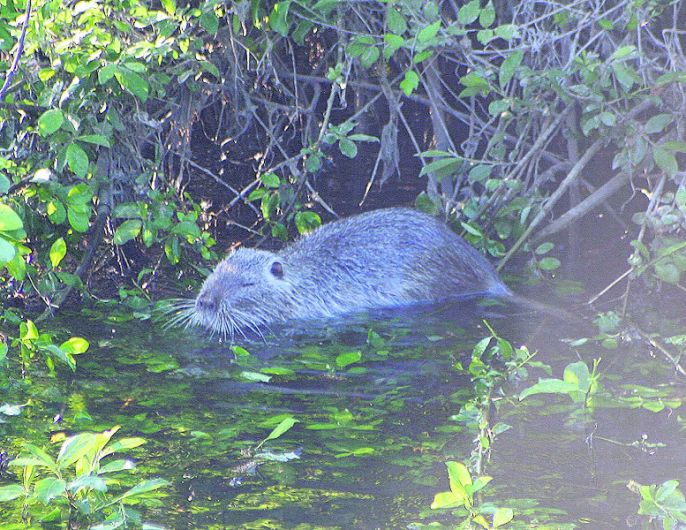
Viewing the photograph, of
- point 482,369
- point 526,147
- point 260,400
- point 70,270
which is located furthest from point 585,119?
point 70,270

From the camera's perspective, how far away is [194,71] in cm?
578

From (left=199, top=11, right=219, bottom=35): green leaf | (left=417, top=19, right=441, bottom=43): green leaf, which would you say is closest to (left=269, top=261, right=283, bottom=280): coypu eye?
(left=199, top=11, right=219, bottom=35): green leaf

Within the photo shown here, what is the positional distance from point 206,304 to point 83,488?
9.08 feet

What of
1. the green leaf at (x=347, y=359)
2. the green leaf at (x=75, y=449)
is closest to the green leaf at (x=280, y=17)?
the green leaf at (x=347, y=359)

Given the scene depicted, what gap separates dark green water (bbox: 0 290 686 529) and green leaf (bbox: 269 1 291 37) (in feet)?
5.51

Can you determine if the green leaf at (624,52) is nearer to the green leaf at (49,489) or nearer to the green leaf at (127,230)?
the green leaf at (127,230)

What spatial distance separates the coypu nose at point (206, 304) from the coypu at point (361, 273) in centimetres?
18

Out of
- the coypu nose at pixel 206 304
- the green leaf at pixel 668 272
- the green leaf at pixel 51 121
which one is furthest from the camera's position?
the coypu nose at pixel 206 304

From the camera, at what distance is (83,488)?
10.2 feet

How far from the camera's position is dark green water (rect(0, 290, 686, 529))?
3.43 meters

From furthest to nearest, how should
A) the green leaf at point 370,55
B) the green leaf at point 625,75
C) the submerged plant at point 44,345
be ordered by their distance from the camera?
the green leaf at point 370,55 → the green leaf at point 625,75 → the submerged plant at point 44,345

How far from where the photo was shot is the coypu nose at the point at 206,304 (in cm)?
584

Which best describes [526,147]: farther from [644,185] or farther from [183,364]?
[183,364]

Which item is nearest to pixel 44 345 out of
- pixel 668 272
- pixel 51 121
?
pixel 51 121
